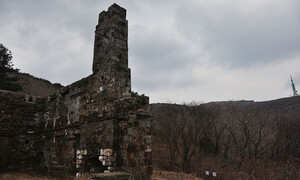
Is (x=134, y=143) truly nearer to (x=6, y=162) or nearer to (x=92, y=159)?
(x=92, y=159)

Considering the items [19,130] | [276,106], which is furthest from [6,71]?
[276,106]

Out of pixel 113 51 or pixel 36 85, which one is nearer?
pixel 113 51

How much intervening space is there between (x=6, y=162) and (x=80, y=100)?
5847 mm

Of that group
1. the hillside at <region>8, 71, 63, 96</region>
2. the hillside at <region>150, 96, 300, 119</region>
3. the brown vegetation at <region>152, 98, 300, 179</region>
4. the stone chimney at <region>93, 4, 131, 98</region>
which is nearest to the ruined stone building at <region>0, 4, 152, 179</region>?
the stone chimney at <region>93, 4, 131, 98</region>

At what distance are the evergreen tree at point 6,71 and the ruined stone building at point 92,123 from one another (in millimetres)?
8920

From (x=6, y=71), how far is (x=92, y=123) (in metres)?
17.2

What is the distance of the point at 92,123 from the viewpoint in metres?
7.84

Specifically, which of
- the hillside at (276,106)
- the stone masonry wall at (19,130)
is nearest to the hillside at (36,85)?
the hillside at (276,106)

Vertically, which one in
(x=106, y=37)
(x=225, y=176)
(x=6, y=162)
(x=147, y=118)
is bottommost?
(x=225, y=176)

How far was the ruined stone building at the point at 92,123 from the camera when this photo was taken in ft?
22.1

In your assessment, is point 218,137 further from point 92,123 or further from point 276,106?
point 276,106

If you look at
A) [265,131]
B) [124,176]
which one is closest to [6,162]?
[124,176]

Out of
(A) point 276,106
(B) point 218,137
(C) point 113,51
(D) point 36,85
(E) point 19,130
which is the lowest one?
(B) point 218,137

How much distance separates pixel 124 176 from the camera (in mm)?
5695
